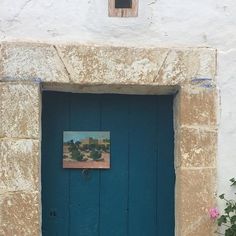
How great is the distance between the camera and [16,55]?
4.08 metres

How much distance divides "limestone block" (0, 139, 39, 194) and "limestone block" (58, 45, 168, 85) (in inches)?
19.4

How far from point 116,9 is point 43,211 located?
134 centimetres

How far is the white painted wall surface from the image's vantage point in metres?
4.11

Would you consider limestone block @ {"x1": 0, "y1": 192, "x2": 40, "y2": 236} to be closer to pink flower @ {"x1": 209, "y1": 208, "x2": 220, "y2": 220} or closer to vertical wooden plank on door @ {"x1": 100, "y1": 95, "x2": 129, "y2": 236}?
vertical wooden plank on door @ {"x1": 100, "y1": 95, "x2": 129, "y2": 236}

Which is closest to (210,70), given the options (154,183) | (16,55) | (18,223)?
(154,183)

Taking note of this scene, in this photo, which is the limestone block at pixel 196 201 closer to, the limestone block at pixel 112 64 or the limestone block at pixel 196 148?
the limestone block at pixel 196 148

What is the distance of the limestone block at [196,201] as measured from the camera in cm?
413

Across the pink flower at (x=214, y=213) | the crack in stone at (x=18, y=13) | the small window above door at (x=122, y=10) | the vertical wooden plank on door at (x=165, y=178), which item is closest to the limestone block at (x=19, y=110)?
the crack in stone at (x=18, y=13)

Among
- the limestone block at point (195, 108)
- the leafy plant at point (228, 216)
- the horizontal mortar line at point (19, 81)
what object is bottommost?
the leafy plant at point (228, 216)

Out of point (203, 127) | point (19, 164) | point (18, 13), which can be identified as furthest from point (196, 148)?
point (18, 13)

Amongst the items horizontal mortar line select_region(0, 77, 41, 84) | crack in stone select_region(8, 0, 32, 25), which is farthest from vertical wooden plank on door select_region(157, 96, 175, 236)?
crack in stone select_region(8, 0, 32, 25)

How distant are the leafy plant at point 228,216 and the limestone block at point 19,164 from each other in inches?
42.8

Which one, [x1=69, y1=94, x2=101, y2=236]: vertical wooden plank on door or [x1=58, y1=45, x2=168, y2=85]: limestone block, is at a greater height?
[x1=58, y1=45, x2=168, y2=85]: limestone block

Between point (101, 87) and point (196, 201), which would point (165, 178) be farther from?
point (101, 87)
